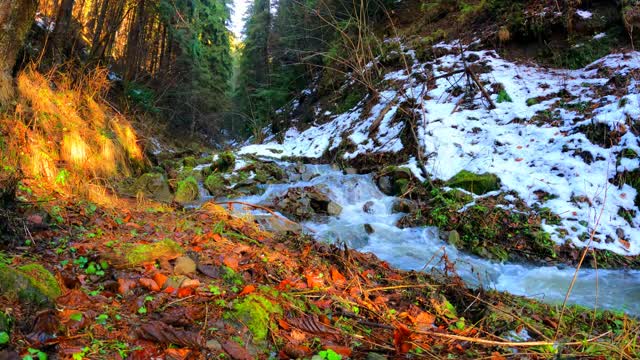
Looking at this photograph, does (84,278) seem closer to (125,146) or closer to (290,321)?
(290,321)

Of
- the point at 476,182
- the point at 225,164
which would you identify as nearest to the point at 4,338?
the point at 476,182

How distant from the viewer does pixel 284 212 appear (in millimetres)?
6676

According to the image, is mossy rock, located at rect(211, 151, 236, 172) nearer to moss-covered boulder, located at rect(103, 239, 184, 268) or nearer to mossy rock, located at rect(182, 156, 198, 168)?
mossy rock, located at rect(182, 156, 198, 168)

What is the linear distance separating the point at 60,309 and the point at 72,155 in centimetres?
372

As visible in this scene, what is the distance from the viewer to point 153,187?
6.32 meters

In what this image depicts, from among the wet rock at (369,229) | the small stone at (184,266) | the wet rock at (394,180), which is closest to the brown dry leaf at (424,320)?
the small stone at (184,266)

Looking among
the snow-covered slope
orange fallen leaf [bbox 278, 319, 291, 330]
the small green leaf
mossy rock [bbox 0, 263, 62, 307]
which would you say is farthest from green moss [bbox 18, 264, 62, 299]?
the snow-covered slope

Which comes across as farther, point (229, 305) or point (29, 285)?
point (229, 305)

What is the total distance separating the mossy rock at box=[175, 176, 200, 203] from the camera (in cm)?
689

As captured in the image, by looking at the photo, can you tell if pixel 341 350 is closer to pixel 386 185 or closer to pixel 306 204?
pixel 306 204

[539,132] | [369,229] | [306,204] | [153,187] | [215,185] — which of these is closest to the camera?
[369,229]

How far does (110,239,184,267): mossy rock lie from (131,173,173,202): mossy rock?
3583mm

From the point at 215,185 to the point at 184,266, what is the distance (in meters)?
5.97

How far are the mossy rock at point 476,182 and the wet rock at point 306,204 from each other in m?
2.38
